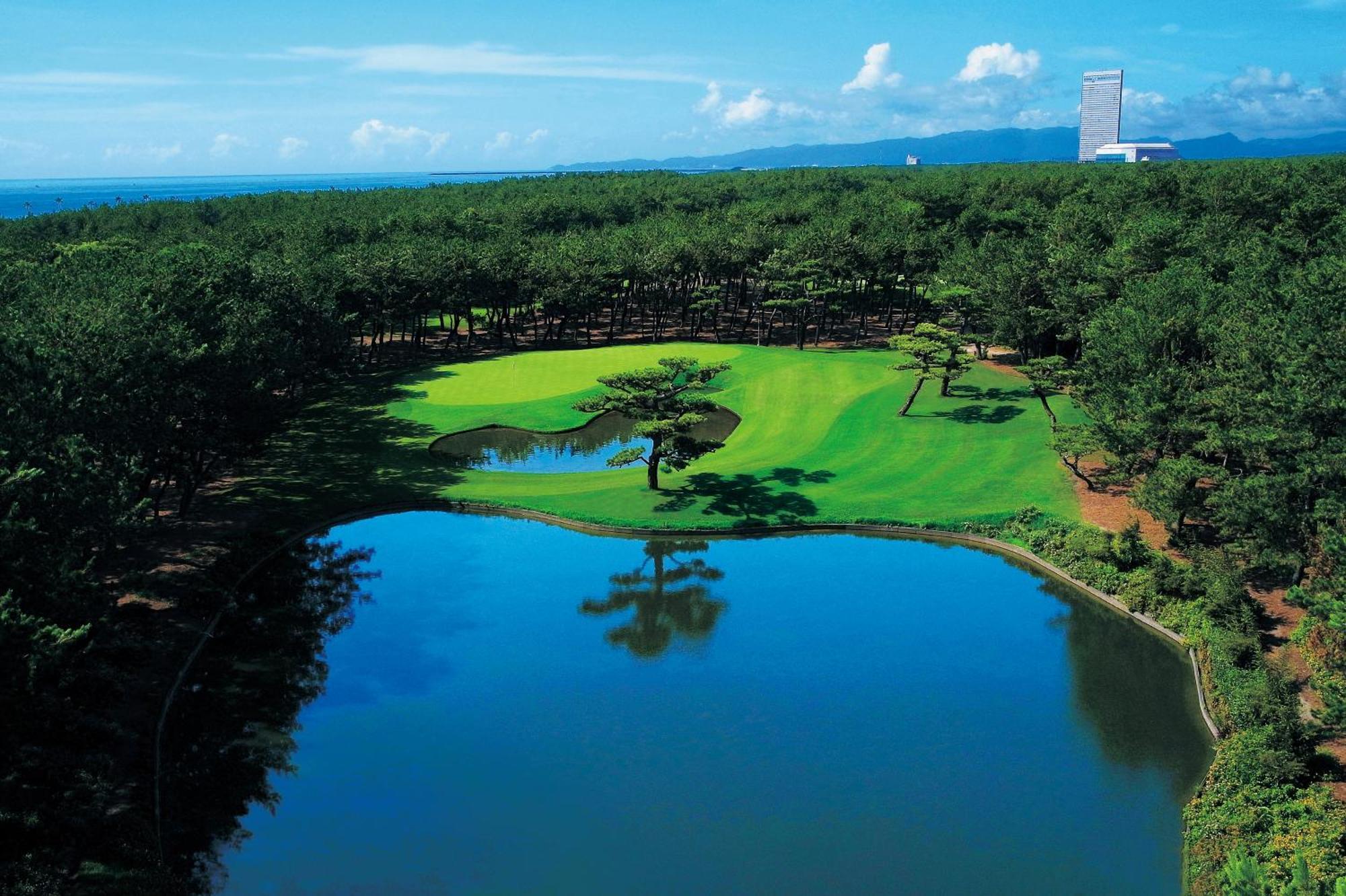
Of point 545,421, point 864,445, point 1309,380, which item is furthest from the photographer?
point 545,421

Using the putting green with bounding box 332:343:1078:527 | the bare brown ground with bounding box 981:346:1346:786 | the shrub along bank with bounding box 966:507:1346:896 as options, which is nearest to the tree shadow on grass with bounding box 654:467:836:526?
the putting green with bounding box 332:343:1078:527

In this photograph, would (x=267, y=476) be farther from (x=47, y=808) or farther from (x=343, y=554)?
(x=47, y=808)

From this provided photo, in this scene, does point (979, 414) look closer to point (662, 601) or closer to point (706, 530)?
point (706, 530)

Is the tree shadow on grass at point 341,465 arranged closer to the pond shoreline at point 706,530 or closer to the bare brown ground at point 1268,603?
the pond shoreline at point 706,530

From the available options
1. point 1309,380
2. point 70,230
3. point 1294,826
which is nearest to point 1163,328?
point 1309,380

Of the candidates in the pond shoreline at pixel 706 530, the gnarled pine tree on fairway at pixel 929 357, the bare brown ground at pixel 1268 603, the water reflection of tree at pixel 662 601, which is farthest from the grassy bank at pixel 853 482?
the water reflection of tree at pixel 662 601

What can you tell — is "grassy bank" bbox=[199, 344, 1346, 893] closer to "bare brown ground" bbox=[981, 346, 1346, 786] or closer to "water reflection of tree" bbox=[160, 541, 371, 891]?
"bare brown ground" bbox=[981, 346, 1346, 786]
